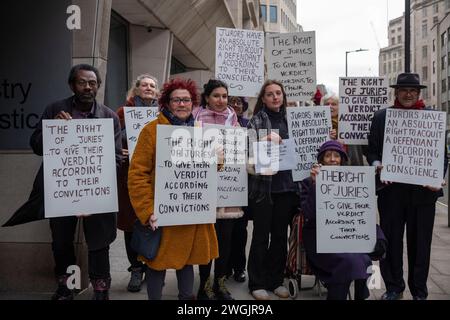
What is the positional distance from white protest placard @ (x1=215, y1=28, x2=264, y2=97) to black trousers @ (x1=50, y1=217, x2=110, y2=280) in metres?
2.37

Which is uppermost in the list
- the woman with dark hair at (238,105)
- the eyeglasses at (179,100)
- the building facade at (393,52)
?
the building facade at (393,52)

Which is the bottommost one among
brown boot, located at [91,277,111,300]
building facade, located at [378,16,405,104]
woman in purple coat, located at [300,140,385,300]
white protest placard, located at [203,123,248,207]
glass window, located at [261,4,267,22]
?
brown boot, located at [91,277,111,300]

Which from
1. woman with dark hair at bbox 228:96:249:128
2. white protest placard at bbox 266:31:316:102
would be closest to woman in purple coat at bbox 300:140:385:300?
woman with dark hair at bbox 228:96:249:128

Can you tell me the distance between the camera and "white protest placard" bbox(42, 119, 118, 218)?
4062 millimetres

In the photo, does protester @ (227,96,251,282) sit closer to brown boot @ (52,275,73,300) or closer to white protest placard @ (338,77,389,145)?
white protest placard @ (338,77,389,145)

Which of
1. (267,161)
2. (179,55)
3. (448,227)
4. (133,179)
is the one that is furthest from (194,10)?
(133,179)

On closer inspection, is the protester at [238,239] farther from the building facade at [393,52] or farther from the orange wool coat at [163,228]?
the building facade at [393,52]

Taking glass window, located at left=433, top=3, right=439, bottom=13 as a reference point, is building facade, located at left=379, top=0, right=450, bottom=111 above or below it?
below

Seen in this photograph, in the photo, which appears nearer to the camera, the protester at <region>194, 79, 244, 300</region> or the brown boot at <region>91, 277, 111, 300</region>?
the brown boot at <region>91, 277, 111, 300</region>

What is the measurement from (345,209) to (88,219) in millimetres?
2131

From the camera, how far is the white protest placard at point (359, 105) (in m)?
5.09

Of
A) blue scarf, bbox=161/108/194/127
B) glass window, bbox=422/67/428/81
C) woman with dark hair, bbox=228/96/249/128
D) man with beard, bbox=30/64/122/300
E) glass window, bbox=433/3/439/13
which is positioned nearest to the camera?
blue scarf, bbox=161/108/194/127

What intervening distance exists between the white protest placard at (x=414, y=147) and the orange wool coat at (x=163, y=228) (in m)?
1.81

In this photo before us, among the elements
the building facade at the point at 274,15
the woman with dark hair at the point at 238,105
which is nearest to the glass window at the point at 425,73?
the building facade at the point at 274,15
